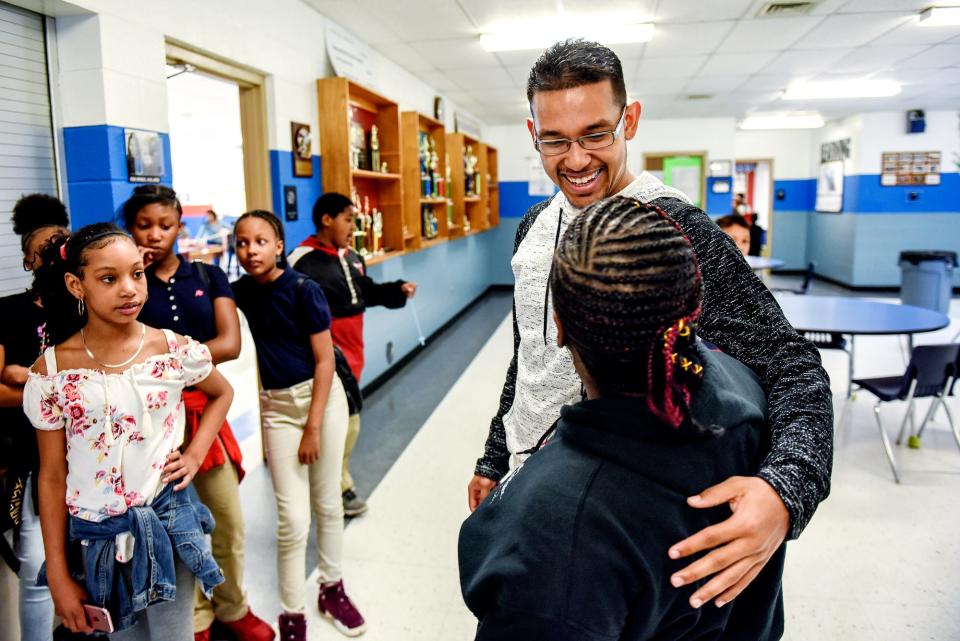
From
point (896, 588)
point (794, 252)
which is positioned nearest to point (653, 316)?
point (896, 588)

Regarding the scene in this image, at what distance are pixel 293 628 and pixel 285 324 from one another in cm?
103

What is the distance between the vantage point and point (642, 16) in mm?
4566

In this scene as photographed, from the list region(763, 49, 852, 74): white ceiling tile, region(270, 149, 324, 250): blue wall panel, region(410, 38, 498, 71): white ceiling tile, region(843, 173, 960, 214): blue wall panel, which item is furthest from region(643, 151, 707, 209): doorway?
region(270, 149, 324, 250): blue wall panel

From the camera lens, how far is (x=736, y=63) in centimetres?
613

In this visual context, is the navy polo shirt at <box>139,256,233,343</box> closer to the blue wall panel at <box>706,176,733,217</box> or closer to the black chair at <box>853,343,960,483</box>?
the black chair at <box>853,343,960,483</box>

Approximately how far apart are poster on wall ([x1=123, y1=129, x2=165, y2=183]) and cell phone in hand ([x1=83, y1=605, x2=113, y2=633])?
5.57ft

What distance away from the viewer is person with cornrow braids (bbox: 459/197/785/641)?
67 centimetres

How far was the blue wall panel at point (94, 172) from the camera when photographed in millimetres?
2498

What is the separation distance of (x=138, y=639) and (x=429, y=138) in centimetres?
586

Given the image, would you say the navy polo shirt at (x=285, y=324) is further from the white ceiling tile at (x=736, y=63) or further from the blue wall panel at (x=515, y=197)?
the blue wall panel at (x=515, y=197)

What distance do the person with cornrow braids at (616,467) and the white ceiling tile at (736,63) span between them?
586 centimetres

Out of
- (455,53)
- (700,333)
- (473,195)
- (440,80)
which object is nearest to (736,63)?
(455,53)

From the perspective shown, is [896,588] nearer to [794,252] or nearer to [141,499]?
[141,499]

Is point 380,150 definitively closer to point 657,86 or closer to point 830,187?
point 657,86
